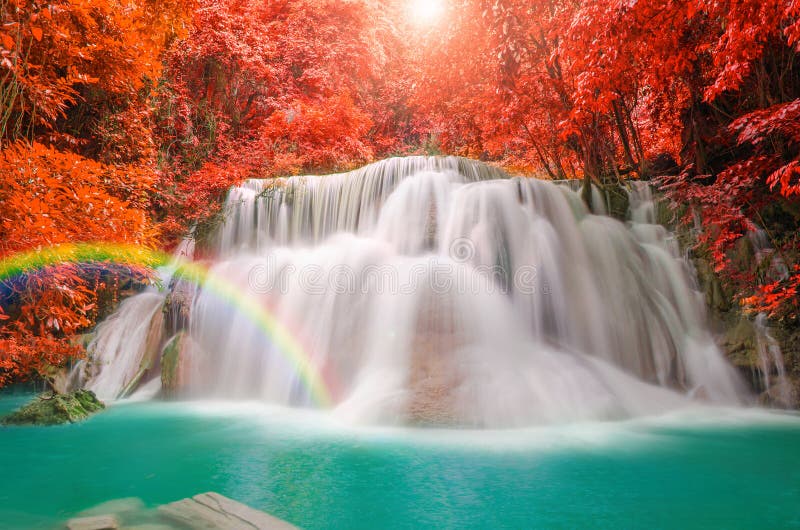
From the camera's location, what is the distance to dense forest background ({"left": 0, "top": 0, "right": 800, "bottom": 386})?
5.30 meters

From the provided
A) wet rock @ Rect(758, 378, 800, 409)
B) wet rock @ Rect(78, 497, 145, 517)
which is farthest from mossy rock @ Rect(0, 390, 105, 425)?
wet rock @ Rect(758, 378, 800, 409)

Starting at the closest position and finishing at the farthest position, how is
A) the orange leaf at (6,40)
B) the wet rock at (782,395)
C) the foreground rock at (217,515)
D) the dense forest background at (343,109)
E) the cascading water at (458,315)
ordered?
1. the foreground rock at (217,515)
2. the orange leaf at (6,40)
3. the dense forest background at (343,109)
4. the cascading water at (458,315)
5. the wet rock at (782,395)

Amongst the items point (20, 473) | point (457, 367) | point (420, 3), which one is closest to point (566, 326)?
point (457, 367)

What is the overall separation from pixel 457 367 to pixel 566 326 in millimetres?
2794

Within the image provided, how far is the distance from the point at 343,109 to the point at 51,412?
42.1 ft

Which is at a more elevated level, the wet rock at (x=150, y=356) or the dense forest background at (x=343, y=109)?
the dense forest background at (x=343, y=109)

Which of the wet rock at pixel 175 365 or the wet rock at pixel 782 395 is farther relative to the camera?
the wet rock at pixel 175 365

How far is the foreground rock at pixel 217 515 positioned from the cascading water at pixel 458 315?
112 inches

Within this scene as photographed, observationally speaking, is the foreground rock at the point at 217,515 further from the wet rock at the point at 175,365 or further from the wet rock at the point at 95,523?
the wet rock at the point at 175,365

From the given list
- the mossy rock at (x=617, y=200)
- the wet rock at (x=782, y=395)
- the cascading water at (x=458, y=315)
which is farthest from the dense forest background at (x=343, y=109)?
the cascading water at (x=458, y=315)

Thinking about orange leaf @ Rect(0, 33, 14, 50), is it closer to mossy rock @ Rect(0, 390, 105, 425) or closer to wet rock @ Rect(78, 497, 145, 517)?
wet rock @ Rect(78, 497, 145, 517)

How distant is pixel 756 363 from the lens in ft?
25.3

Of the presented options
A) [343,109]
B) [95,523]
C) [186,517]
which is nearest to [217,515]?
[186,517]

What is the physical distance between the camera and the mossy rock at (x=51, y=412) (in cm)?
664
